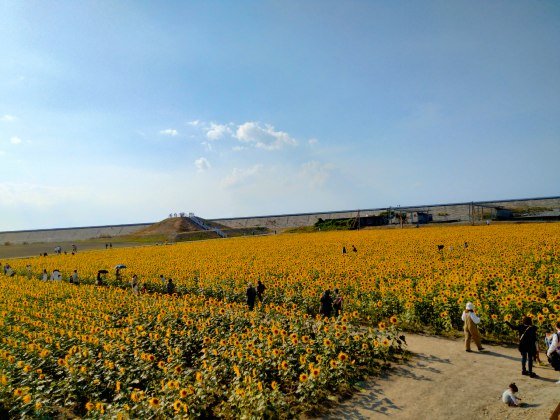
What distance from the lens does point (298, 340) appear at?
928cm

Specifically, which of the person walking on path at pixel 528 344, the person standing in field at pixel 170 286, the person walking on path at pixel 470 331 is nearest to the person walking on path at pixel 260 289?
the person standing in field at pixel 170 286

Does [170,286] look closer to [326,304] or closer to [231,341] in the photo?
[326,304]

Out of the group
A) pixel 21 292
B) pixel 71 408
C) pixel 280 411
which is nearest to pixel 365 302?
pixel 280 411

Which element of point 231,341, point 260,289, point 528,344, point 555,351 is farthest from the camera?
point 260,289

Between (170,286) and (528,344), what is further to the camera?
(170,286)

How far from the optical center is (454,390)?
7801 mm

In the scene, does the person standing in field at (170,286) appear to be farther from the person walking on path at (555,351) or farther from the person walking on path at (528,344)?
the person walking on path at (555,351)

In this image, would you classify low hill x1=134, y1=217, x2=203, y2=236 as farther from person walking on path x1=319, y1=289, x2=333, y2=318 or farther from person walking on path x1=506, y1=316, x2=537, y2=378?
person walking on path x1=506, y1=316, x2=537, y2=378

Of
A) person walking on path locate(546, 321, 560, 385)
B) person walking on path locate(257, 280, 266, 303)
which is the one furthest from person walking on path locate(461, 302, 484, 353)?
person walking on path locate(257, 280, 266, 303)

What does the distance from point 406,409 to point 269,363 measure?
118 inches

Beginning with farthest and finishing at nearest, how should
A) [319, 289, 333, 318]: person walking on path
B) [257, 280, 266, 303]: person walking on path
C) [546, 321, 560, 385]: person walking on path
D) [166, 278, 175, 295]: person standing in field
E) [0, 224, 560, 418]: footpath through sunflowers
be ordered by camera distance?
[166, 278, 175, 295]: person standing in field → [257, 280, 266, 303]: person walking on path → [319, 289, 333, 318]: person walking on path → [546, 321, 560, 385]: person walking on path → [0, 224, 560, 418]: footpath through sunflowers

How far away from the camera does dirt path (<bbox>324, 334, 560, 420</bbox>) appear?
6945 mm

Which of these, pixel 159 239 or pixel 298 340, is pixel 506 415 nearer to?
pixel 298 340

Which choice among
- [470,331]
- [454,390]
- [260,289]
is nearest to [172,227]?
[260,289]
